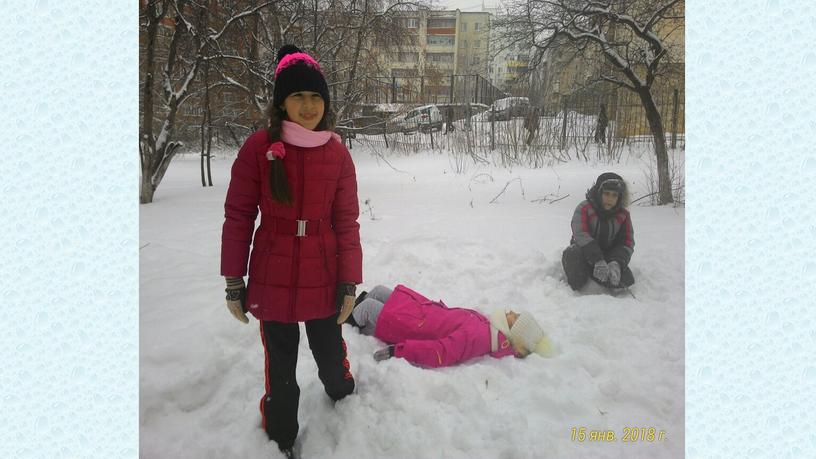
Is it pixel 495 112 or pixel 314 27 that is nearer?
pixel 314 27

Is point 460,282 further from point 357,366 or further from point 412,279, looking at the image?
point 357,366

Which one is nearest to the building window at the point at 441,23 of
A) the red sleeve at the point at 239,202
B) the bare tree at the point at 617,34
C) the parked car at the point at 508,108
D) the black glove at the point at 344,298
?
the bare tree at the point at 617,34

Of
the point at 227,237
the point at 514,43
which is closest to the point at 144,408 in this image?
the point at 227,237

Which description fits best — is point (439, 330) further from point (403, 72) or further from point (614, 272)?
point (403, 72)

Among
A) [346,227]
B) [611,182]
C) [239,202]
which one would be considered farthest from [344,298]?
[611,182]

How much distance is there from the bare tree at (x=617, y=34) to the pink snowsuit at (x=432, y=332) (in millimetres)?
703

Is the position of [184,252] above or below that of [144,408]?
above

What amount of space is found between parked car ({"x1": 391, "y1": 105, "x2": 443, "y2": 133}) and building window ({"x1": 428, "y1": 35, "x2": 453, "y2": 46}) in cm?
22

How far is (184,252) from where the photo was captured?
4.73 feet

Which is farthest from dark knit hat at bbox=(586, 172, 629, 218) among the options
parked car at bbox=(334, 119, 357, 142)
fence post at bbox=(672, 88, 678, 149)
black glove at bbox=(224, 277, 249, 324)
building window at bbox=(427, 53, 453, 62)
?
black glove at bbox=(224, 277, 249, 324)

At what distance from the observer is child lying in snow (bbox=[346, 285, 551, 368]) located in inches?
50.7

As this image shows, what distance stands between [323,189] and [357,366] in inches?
25.7

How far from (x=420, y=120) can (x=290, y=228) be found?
31.1 inches

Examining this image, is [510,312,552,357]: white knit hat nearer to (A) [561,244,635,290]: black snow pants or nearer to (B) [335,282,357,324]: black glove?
(A) [561,244,635,290]: black snow pants
